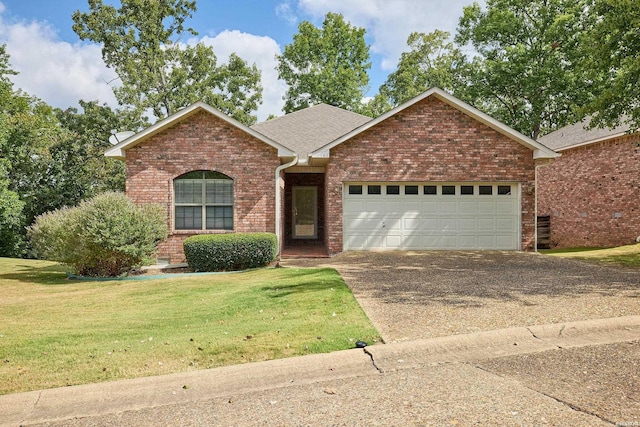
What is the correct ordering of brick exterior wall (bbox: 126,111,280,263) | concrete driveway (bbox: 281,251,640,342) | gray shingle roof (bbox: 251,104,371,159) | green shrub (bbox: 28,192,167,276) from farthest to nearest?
gray shingle roof (bbox: 251,104,371,159)
brick exterior wall (bbox: 126,111,280,263)
green shrub (bbox: 28,192,167,276)
concrete driveway (bbox: 281,251,640,342)

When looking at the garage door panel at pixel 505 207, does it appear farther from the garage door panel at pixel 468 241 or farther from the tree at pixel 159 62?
the tree at pixel 159 62

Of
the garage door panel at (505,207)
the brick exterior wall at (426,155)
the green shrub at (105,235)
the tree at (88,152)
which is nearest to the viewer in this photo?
the green shrub at (105,235)

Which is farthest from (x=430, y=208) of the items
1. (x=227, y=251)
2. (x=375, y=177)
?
(x=227, y=251)

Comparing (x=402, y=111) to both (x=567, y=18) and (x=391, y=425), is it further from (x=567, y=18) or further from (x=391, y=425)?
(x=567, y=18)

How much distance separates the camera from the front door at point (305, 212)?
19.7 m

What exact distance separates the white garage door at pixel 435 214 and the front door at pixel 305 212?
4.57 m

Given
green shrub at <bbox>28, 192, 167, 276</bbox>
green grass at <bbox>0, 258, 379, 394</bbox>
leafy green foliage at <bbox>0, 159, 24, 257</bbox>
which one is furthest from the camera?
leafy green foliage at <bbox>0, 159, 24, 257</bbox>

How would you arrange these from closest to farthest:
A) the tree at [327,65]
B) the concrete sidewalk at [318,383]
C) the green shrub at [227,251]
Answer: the concrete sidewalk at [318,383]
the green shrub at [227,251]
the tree at [327,65]

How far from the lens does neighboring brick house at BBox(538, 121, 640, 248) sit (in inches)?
723

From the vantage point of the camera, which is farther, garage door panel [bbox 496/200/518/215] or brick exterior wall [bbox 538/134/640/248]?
brick exterior wall [bbox 538/134/640/248]

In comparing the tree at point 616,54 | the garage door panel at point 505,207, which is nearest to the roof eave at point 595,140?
the tree at point 616,54

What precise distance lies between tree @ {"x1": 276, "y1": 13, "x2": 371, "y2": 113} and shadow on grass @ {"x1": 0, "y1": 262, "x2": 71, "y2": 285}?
2318cm

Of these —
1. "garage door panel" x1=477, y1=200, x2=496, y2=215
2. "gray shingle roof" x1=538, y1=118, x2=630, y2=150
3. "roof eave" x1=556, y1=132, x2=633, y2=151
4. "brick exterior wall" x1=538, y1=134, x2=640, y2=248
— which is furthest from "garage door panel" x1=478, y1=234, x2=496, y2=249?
"roof eave" x1=556, y1=132, x2=633, y2=151

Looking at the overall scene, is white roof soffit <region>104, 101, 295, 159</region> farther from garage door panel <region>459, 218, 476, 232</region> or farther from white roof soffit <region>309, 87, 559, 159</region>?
garage door panel <region>459, 218, 476, 232</region>
